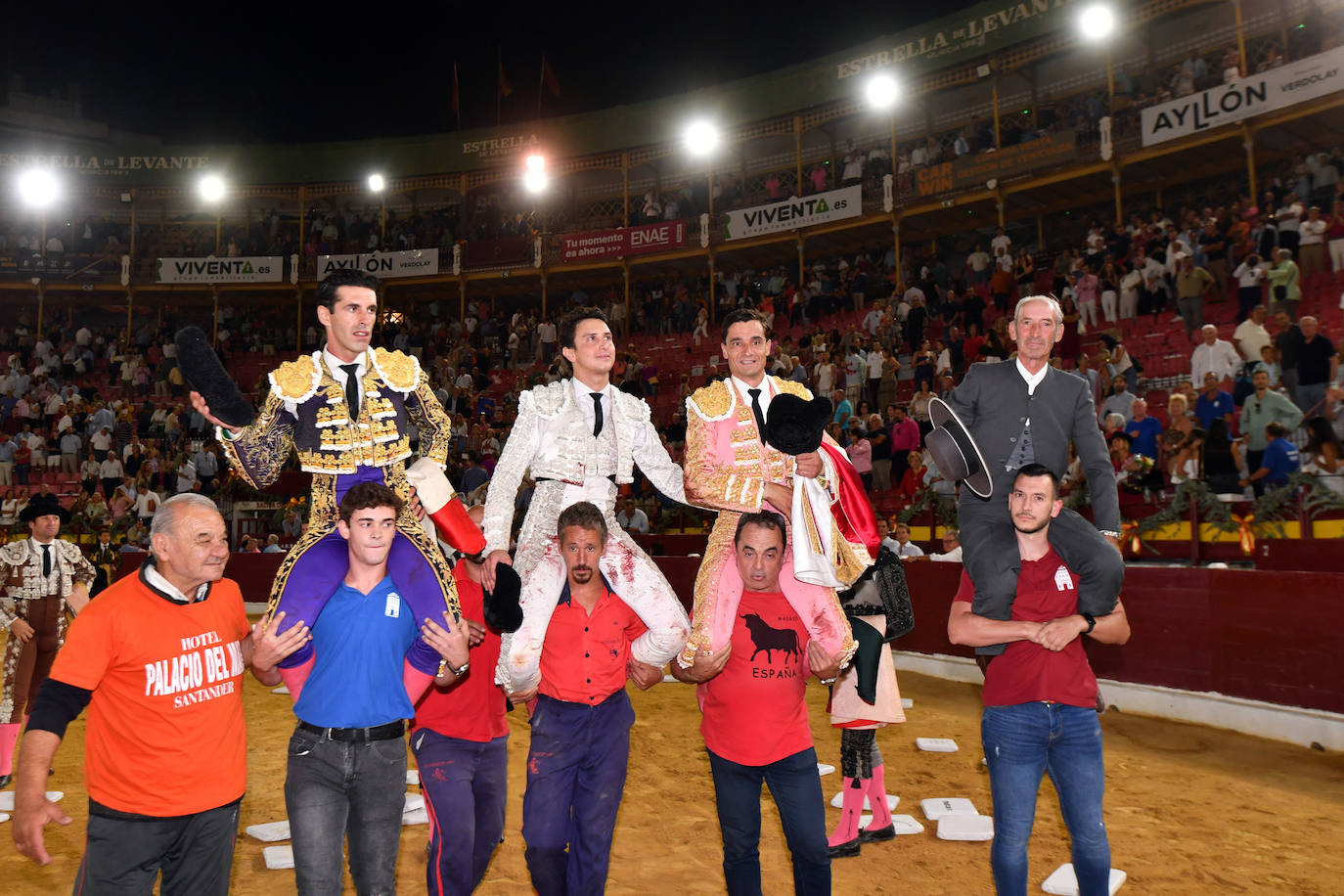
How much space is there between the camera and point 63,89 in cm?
3781

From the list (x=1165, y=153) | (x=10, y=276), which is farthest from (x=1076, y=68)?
(x=10, y=276)

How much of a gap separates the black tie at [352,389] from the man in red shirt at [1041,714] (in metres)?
2.50

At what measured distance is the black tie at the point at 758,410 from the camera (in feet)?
13.7

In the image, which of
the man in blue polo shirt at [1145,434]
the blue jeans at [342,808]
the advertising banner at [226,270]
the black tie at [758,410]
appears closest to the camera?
the blue jeans at [342,808]

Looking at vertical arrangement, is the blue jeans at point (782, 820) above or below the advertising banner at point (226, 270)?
below

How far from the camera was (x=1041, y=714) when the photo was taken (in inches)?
135

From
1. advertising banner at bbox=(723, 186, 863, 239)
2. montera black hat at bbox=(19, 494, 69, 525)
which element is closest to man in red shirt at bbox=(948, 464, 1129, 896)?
montera black hat at bbox=(19, 494, 69, 525)

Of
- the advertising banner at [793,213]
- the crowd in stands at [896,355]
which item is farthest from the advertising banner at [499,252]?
the advertising banner at [793,213]

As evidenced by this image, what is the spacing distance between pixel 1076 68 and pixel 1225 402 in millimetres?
16221

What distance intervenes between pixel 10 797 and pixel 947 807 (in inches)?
233

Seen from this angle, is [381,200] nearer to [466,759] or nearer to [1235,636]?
[1235,636]

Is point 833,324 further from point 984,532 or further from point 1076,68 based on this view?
point 984,532

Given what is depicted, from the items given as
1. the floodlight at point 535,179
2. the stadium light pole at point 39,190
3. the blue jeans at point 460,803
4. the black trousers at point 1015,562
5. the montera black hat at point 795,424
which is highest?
the stadium light pole at point 39,190

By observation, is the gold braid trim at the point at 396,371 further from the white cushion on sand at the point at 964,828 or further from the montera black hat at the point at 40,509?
the montera black hat at the point at 40,509
